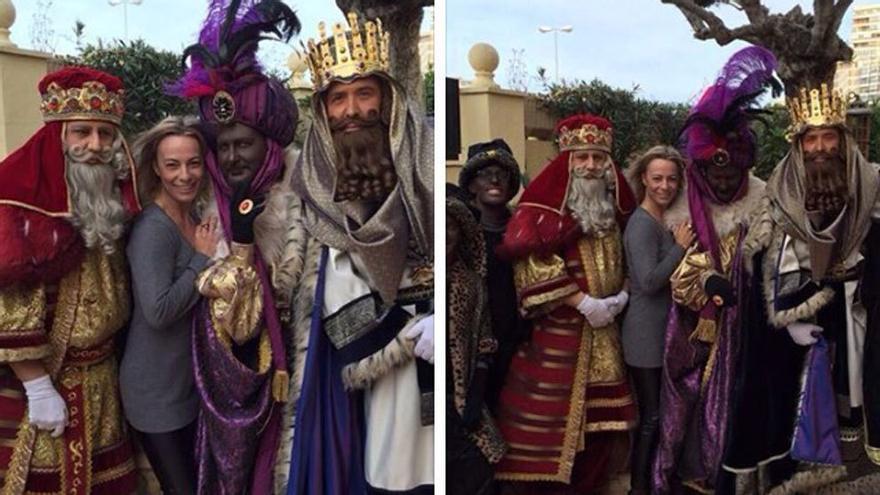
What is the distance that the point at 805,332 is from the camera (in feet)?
9.83

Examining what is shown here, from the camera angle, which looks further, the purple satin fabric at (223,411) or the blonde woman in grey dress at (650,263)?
the blonde woman in grey dress at (650,263)

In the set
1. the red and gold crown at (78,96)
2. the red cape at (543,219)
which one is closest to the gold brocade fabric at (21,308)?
the red and gold crown at (78,96)

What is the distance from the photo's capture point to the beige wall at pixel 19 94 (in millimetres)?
2623

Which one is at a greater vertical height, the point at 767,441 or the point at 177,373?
the point at 177,373

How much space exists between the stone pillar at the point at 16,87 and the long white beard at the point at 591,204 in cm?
165

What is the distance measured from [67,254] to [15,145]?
365 millimetres

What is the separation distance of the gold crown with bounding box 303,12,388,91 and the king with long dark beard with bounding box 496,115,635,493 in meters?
0.68

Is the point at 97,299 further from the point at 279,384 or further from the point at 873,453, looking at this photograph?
the point at 873,453

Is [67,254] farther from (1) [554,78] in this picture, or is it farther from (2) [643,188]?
(2) [643,188]

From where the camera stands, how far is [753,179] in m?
3.00

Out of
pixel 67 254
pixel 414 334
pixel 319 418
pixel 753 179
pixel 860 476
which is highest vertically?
pixel 753 179

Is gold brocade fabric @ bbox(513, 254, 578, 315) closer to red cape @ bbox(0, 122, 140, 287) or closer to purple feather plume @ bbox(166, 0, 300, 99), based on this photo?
purple feather plume @ bbox(166, 0, 300, 99)

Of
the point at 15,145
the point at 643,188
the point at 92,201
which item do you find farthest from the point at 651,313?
the point at 15,145

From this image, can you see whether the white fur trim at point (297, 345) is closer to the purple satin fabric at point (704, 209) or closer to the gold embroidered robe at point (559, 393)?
the gold embroidered robe at point (559, 393)
